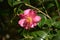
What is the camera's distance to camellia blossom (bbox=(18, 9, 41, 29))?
1653mm

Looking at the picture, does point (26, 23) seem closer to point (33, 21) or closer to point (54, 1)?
point (33, 21)

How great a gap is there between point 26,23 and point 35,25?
0.06 meters

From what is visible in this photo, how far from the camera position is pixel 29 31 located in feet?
5.82

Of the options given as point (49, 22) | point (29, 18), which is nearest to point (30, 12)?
point (29, 18)

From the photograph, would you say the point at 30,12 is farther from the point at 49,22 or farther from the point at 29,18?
the point at 49,22

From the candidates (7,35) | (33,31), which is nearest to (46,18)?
(33,31)

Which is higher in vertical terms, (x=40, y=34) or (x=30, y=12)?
(x=30, y=12)

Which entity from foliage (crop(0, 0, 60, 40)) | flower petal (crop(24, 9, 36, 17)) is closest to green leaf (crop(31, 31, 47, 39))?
foliage (crop(0, 0, 60, 40))

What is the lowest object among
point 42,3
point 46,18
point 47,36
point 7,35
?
point 47,36

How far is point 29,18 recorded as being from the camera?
1655 millimetres

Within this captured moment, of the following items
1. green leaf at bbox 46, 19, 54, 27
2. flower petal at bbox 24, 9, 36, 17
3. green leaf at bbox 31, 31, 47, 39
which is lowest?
green leaf at bbox 31, 31, 47, 39

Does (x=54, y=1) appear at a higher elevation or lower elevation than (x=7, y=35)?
lower

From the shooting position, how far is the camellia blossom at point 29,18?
1.65 meters

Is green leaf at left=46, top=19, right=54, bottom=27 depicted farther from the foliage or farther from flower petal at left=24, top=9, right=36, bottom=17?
flower petal at left=24, top=9, right=36, bottom=17
